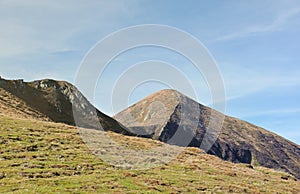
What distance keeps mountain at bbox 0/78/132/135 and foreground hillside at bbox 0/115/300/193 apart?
2725 cm

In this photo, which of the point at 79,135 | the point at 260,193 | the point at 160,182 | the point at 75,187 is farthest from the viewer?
the point at 79,135

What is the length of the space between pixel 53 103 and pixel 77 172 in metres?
70.2

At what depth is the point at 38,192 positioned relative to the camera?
88.0 feet

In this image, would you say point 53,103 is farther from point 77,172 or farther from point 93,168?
point 77,172

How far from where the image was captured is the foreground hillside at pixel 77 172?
31.0 meters

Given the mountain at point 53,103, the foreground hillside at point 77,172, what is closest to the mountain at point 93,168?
the foreground hillside at point 77,172

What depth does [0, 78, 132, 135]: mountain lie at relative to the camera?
8390 centimetres

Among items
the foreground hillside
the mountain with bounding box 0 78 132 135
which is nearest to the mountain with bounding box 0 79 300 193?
the foreground hillside

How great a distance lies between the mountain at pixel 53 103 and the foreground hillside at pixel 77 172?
89.4 feet

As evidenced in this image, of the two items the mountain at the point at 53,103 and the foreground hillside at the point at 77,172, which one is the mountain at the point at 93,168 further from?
the mountain at the point at 53,103

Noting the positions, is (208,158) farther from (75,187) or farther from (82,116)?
(82,116)

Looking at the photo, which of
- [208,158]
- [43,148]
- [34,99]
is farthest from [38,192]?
[34,99]

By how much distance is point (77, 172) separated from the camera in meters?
36.5

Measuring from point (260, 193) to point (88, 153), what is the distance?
781 inches
